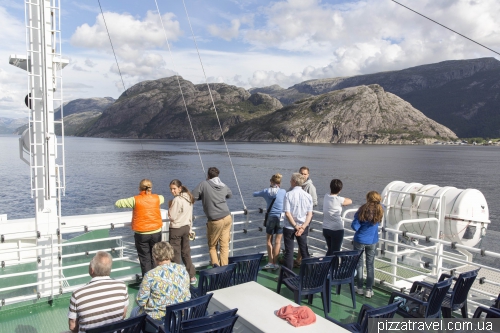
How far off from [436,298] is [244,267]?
2.24 meters

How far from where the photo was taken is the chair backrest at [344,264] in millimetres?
5449

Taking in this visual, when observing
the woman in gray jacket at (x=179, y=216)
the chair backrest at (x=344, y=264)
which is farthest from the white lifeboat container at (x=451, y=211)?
the woman in gray jacket at (x=179, y=216)

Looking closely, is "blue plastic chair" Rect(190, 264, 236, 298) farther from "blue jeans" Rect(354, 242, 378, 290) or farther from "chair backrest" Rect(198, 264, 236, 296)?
"blue jeans" Rect(354, 242, 378, 290)

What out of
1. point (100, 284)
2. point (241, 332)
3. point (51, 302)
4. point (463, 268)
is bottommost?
point (463, 268)

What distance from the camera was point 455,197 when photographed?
30.4 feet

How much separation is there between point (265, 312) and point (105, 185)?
42.8 metres

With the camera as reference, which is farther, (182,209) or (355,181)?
(355,181)

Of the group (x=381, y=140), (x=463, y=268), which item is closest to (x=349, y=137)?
(x=381, y=140)

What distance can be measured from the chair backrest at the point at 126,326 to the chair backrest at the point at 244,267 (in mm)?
1790

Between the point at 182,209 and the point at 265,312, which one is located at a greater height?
the point at 182,209

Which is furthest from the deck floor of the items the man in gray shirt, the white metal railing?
the man in gray shirt

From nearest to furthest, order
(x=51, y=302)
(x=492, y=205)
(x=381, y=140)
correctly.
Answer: (x=51, y=302) → (x=492, y=205) → (x=381, y=140)

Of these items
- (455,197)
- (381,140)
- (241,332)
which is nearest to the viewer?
(241,332)

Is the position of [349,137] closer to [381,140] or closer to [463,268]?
[381,140]
